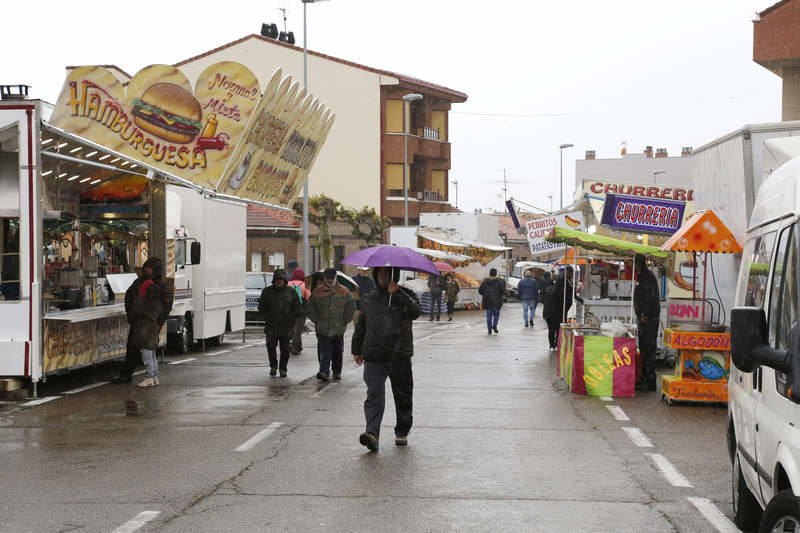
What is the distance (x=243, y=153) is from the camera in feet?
78.0

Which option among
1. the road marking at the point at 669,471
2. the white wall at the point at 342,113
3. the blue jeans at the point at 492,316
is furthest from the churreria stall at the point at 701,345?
the white wall at the point at 342,113

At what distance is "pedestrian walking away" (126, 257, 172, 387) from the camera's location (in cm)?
1523

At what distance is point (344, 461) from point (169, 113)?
14937 mm

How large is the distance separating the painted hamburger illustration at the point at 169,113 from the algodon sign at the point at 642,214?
30.2 feet

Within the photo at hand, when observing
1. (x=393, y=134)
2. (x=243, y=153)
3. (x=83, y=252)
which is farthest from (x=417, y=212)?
(x=83, y=252)

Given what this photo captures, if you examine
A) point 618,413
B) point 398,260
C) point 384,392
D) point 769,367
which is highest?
point 398,260

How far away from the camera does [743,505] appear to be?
672 centimetres

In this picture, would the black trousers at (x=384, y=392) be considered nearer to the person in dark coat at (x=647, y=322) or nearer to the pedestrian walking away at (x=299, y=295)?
the person in dark coat at (x=647, y=322)

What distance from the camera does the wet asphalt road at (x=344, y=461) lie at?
23.7 feet

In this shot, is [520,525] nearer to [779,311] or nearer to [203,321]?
[779,311]

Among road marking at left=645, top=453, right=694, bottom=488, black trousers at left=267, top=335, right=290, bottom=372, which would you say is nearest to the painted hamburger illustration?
black trousers at left=267, top=335, right=290, bottom=372

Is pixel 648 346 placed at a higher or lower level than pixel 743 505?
higher

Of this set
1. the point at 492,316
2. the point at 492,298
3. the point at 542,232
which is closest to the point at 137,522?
the point at 542,232

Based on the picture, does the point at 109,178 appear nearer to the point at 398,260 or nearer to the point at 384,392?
the point at 398,260
